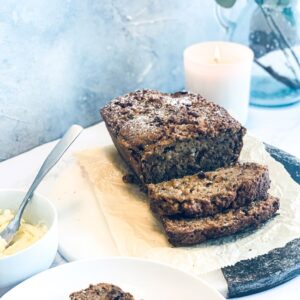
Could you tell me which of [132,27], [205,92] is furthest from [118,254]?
[132,27]

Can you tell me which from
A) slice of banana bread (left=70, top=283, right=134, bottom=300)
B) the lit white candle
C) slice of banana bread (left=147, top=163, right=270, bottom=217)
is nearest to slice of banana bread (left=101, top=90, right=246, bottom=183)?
slice of banana bread (left=147, top=163, right=270, bottom=217)

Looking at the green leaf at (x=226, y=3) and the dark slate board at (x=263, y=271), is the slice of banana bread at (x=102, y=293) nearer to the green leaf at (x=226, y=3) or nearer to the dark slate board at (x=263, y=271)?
the dark slate board at (x=263, y=271)

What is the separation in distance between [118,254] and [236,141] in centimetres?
34

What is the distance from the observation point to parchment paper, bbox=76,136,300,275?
0.96 m

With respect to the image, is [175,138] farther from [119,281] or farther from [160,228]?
[119,281]

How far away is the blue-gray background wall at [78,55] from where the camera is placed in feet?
4.18

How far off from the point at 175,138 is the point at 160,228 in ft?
0.56

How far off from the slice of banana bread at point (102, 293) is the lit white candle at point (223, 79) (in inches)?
26.4

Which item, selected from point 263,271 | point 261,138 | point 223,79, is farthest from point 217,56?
point 263,271

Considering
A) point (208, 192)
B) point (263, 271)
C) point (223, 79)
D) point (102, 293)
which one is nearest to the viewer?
point (102, 293)

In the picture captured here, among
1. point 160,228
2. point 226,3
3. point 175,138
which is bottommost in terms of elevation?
point 160,228

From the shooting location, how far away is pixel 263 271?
0.93 metres

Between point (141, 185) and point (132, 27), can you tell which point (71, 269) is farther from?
point (132, 27)

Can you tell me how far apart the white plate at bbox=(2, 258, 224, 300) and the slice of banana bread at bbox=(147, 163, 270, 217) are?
144 millimetres
